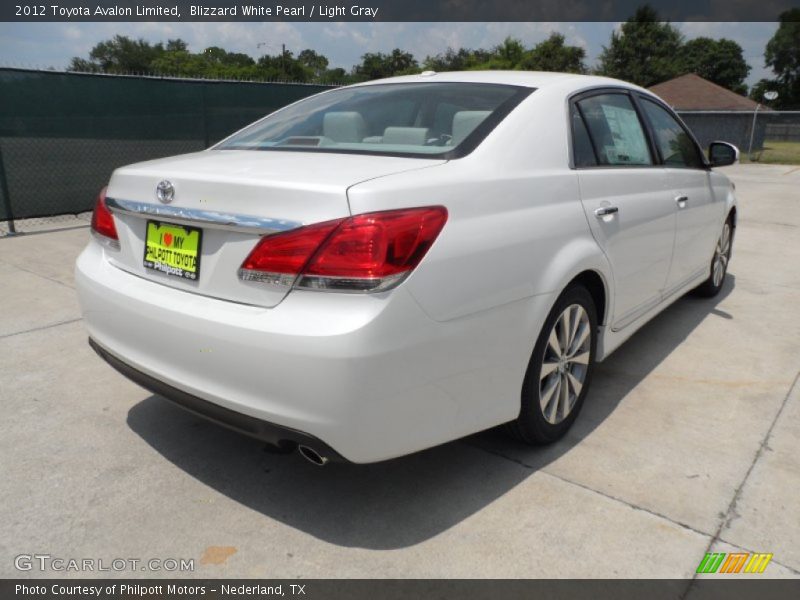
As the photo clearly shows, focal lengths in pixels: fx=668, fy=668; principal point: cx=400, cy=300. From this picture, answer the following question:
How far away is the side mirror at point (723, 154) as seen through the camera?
446 centimetres

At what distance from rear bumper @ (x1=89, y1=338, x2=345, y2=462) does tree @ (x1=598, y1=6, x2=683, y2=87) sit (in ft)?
212

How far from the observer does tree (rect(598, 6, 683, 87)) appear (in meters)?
61.1

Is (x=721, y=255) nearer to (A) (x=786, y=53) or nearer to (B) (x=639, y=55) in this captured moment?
(B) (x=639, y=55)

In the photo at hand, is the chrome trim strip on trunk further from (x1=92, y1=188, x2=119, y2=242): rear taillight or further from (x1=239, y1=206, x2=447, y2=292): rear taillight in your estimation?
(x1=92, y1=188, x2=119, y2=242): rear taillight

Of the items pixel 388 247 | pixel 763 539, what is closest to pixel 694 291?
pixel 763 539

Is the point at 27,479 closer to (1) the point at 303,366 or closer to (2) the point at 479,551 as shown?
(1) the point at 303,366

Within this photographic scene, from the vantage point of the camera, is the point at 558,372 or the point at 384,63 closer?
the point at 558,372

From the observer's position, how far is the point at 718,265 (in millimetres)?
5137

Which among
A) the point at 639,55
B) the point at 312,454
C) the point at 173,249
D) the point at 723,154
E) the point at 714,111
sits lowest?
the point at 312,454

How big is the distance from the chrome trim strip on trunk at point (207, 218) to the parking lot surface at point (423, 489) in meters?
1.03

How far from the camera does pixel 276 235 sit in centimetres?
202

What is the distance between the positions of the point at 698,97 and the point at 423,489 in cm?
4396

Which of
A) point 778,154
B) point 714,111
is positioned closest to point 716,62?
point 714,111

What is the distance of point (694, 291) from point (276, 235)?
4.24m
